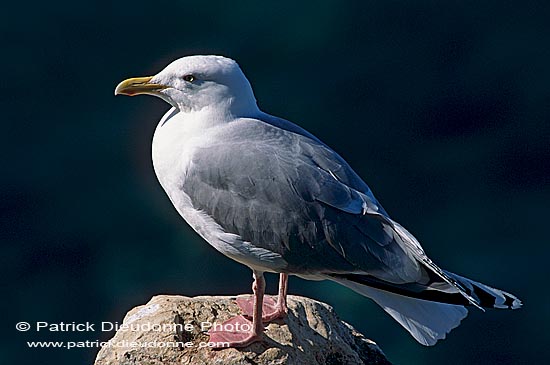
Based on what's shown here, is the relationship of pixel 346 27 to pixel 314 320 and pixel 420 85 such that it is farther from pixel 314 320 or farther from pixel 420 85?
pixel 314 320

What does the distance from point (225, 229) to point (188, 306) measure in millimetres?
583

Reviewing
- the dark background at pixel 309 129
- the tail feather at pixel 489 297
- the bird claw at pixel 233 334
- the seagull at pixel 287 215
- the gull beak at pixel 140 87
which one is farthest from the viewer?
the dark background at pixel 309 129

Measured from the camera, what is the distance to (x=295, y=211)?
6.18 metres

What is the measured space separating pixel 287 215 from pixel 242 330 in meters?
0.79

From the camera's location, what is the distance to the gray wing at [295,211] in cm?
618

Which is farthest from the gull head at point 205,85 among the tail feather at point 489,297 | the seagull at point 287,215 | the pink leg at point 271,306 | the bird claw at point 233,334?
the tail feather at point 489,297

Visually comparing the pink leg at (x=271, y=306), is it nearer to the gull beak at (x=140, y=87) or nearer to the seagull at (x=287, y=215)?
the seagull at (x=287, y=215)

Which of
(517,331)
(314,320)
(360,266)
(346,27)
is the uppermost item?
(346,27)

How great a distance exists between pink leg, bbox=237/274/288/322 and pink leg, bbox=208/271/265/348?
140mm

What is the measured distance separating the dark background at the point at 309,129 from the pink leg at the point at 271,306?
10.7ft

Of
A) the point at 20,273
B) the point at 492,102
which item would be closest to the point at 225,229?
the point at 20,273

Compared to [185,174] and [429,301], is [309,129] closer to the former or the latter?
[185,174]

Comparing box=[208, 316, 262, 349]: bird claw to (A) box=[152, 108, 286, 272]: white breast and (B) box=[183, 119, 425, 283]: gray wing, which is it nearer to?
(A) box=[152, 108, 286, 272]: white breast

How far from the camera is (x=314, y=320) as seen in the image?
6.87 metres
